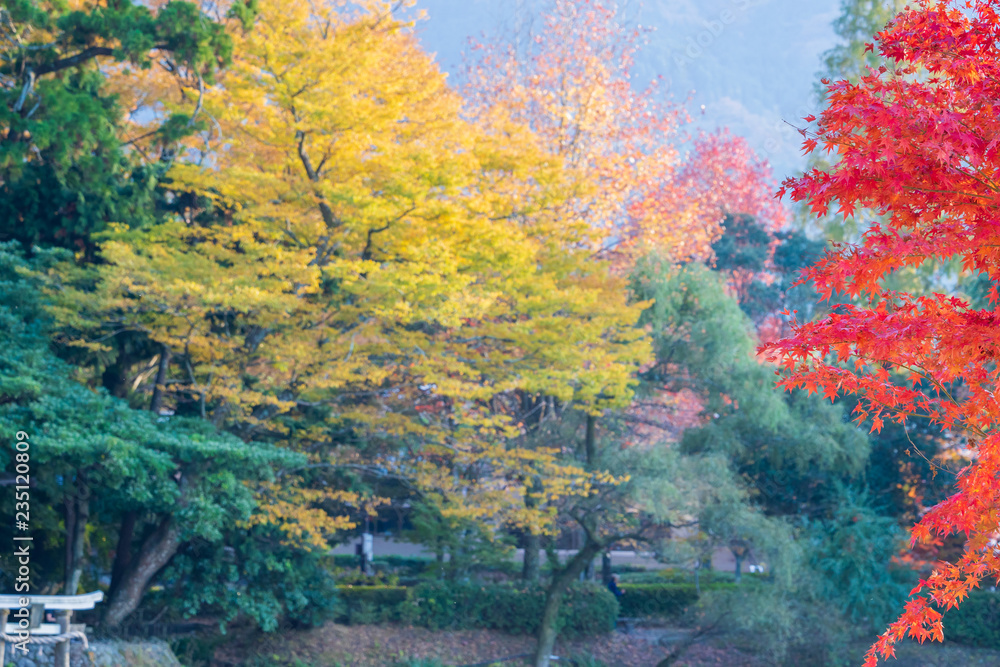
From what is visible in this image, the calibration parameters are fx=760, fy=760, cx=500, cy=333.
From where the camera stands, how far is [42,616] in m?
6.67

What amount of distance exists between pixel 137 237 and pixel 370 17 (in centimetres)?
421

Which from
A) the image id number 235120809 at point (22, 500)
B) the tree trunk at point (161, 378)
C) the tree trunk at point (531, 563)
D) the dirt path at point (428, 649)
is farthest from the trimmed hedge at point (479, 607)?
the image id number 235120809 at point (22, 500)

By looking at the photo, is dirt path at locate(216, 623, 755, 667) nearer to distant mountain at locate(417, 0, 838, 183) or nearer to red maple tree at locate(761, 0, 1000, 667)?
red maple tree at locate(761, 0, 1000, 667)

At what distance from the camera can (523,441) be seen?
13.0 meters

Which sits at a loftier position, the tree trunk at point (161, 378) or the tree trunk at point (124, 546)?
the tree trunk at point (161, 378)

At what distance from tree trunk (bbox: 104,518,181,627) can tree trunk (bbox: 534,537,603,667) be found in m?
6.10

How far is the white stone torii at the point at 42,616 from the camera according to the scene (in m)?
6.20

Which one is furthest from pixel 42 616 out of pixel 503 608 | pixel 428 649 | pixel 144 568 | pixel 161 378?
pixel 503 608

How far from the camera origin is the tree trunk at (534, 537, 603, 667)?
12695 millimetres

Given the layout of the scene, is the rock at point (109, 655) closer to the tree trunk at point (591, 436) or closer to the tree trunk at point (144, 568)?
the tree trunk at point (144, 568)

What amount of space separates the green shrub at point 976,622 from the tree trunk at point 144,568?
13.5 m

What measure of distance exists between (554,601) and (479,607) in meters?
1.87

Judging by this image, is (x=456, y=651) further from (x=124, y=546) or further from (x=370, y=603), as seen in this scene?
(x=124, y=546)

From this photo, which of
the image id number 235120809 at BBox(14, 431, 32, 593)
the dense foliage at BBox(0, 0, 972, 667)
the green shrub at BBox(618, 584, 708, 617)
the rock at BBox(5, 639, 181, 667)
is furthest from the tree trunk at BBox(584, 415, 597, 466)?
the image id number 235120809 at BBox(14, 431, 32, 593)
